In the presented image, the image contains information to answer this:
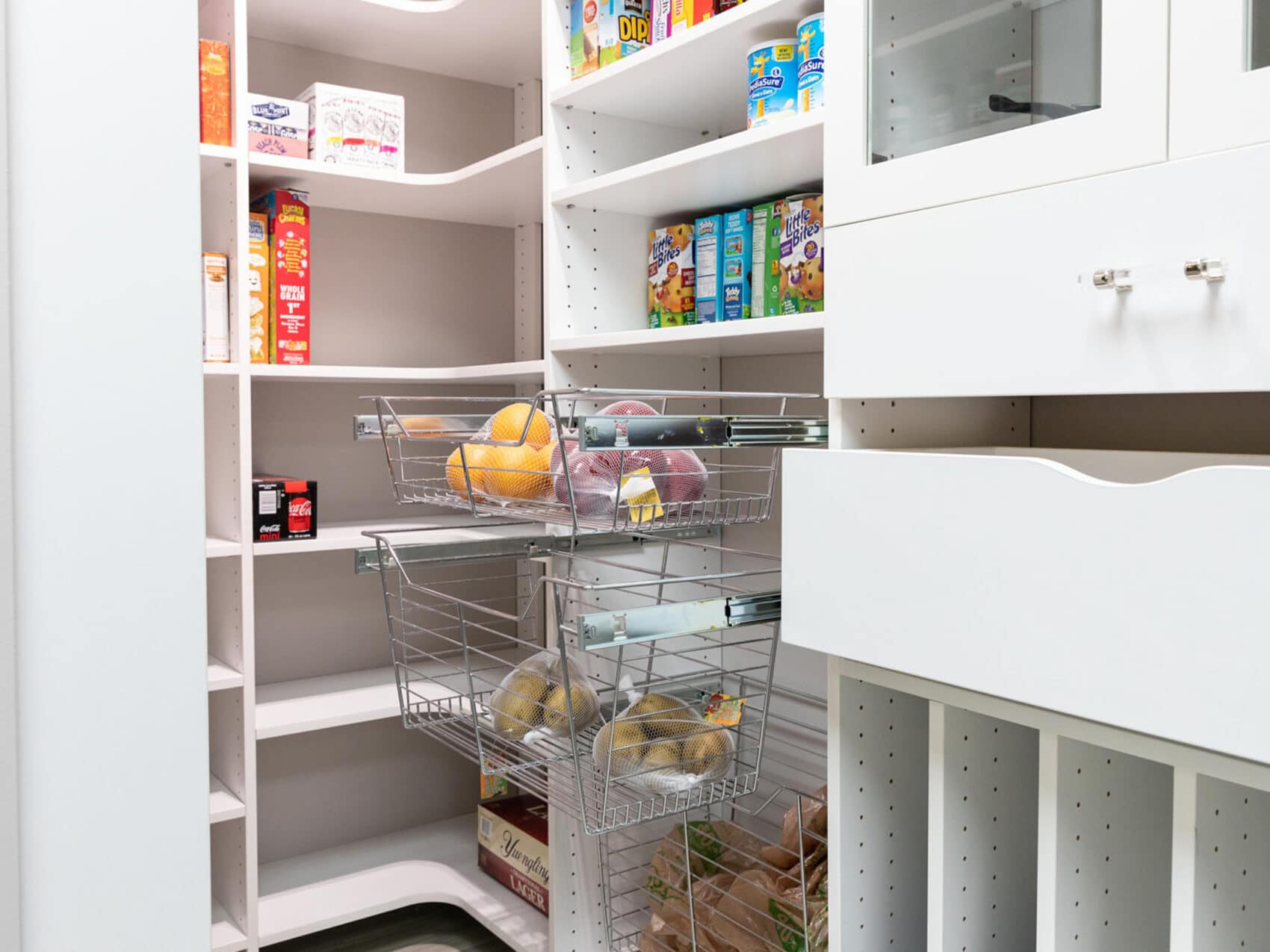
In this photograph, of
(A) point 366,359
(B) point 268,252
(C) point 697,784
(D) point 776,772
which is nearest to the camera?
(C) point 697,784

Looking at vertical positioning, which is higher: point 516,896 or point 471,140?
point 471,140

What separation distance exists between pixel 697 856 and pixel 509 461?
694mm

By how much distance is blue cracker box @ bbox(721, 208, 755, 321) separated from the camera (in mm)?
1530

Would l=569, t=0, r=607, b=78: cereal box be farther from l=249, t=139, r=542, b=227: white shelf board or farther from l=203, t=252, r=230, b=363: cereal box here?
l=203, t=252, r=230, b=363: cereal box

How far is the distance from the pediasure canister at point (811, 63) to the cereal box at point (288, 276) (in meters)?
1.17

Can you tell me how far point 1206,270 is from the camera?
664 millimetres

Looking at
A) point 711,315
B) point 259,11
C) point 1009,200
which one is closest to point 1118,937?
point 1009,200

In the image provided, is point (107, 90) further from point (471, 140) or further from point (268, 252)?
point (471, 140)

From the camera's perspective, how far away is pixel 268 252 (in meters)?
2.01

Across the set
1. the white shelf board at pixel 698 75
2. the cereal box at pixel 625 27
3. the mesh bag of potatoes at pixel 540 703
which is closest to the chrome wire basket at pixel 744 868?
the mesh bag of potatoes at pixel 540 703

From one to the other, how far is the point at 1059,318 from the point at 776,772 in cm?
119

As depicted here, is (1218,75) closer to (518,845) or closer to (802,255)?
(802,255)

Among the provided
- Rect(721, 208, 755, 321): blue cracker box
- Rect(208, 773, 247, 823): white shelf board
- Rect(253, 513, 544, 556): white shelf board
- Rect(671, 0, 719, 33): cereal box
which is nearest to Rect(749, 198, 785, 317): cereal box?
Rect(721, 208, 755, 321): blue cracker box

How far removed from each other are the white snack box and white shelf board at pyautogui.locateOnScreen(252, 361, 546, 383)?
16.4 inches
